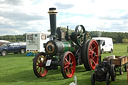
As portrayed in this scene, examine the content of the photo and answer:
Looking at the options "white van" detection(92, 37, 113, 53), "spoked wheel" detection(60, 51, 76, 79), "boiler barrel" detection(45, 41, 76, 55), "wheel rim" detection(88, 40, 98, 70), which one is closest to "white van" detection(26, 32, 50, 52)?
"white van" detection(92, 37, 113, 53)

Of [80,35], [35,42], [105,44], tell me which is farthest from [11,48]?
[80,35]

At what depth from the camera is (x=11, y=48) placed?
78.7 ft

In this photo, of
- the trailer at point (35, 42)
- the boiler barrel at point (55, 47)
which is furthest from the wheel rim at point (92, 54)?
the trailer at point (35, 42)

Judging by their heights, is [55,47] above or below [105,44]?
above

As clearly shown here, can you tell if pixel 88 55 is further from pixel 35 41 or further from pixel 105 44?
pixel 105 44

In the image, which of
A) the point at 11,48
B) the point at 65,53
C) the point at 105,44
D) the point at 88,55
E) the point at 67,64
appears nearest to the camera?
the point at 65,53

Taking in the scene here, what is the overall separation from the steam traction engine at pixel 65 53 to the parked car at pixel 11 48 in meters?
15.6

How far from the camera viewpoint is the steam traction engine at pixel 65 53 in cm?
802

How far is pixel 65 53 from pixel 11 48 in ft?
57.9

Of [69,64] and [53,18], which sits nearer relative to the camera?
[69,64]

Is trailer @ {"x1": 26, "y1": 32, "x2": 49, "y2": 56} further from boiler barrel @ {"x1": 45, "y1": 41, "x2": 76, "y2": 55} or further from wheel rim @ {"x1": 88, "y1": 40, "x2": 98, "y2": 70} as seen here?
boiler barrel @ {"x1": 45, "y1": 41, "x2": 76, "y2": 55}

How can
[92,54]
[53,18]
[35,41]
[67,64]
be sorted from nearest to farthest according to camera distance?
[67,64] → [53,18] → [92,54] → [35,41]

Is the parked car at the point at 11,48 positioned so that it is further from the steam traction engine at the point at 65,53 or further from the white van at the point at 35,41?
the steam traction engine at the point at 65,53

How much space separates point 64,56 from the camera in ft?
24.8
